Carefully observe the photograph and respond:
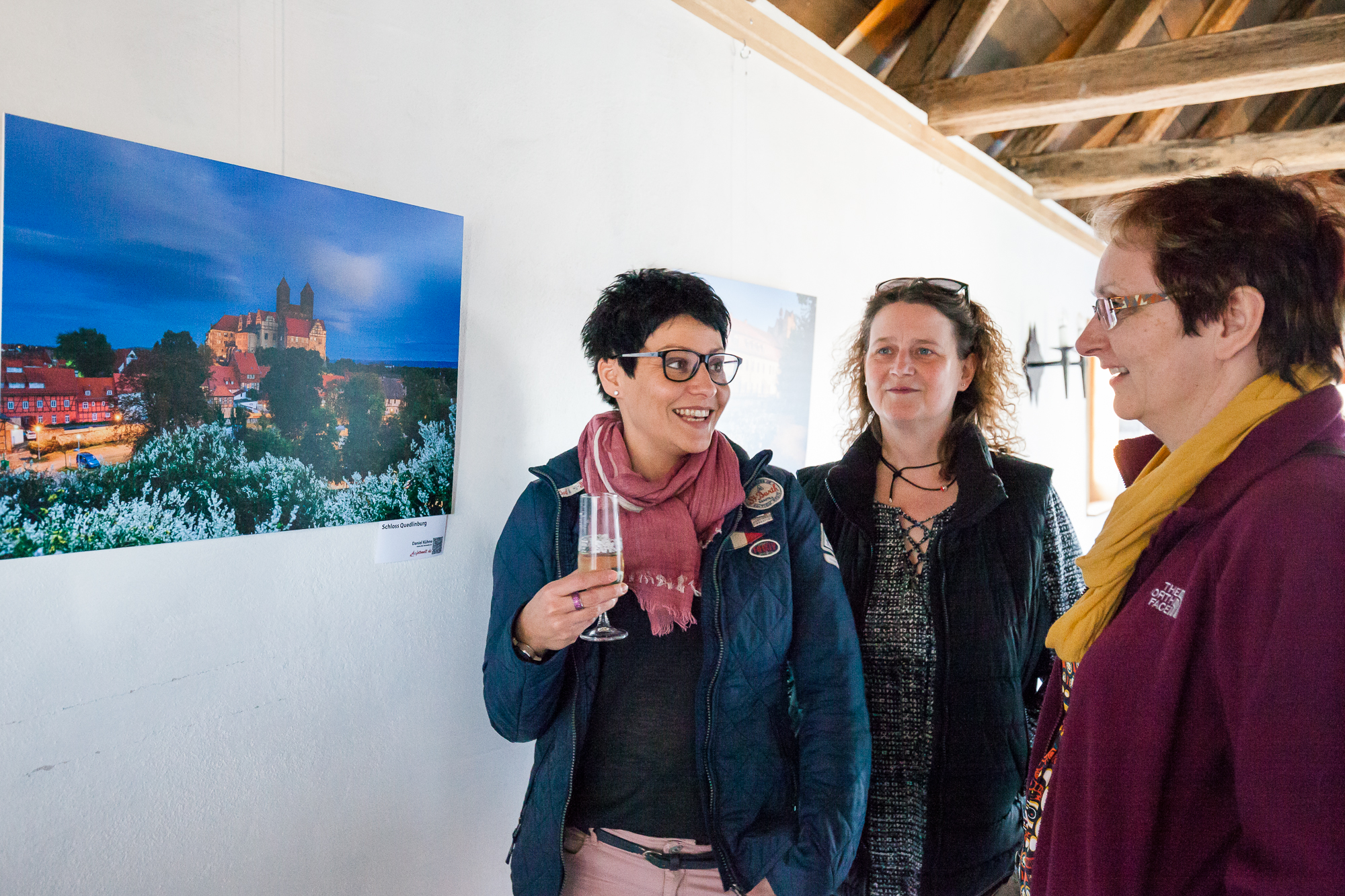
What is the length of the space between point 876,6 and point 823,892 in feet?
12.6

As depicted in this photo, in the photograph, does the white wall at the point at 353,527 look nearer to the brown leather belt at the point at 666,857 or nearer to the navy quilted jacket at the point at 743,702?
the navy quilted jacket at the point at 743,702

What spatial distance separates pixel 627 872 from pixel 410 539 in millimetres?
802

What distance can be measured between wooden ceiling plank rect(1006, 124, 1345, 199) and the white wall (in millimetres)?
3595

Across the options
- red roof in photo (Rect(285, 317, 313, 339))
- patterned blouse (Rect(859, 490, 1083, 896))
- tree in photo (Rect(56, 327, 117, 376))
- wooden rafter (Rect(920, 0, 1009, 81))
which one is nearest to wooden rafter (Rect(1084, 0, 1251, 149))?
wooden rafter (Rect(920, 0, 1009, 81))

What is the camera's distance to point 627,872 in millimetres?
1430

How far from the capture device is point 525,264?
6.34ft

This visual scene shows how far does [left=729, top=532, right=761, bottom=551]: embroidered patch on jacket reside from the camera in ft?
4.98

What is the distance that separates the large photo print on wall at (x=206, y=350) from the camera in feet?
3.87

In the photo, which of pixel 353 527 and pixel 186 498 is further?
pixel 353 527

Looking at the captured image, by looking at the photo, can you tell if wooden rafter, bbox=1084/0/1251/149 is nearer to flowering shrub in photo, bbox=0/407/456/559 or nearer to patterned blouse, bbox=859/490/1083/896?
patterned blouse, bbox=859/490/1083/896

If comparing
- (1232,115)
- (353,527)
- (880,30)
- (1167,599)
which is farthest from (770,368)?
(1232,115)

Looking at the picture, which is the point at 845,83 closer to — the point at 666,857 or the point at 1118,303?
the point at 1118,303

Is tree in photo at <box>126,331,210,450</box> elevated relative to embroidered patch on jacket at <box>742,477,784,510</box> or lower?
elevated

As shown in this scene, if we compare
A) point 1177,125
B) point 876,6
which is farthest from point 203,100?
point 1177,125
